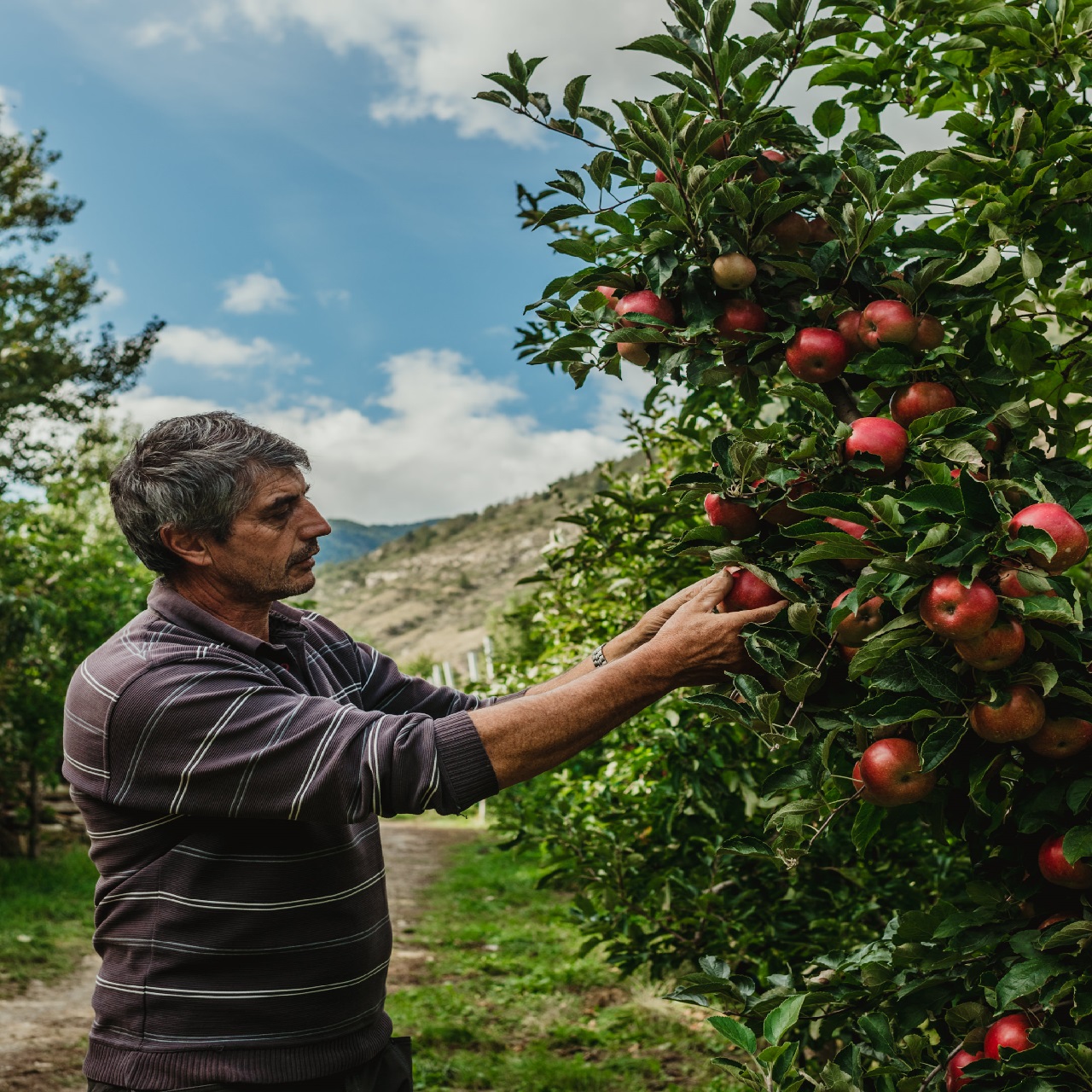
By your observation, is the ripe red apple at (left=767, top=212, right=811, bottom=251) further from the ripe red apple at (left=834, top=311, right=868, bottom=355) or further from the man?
the man

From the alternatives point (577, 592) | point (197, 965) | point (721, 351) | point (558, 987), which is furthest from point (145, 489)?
point (558, 987)

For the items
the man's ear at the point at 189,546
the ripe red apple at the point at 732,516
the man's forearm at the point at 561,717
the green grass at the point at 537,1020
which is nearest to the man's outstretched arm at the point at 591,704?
the man's forearm at the point at 561,717

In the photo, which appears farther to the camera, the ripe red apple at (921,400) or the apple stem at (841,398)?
the apple stem at (841,398)

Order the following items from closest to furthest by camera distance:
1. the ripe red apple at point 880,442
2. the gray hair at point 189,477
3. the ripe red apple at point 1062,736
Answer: the ripe red apple at point 1062,736
the ripe red apple at point 880,442
the gray hair at point 189,477

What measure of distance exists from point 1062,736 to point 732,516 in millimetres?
497

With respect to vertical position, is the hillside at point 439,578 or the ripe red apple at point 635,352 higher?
the hillside at point 439,578

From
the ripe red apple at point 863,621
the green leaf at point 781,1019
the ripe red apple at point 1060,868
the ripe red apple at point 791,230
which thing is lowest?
the green leaf at point 781,1019

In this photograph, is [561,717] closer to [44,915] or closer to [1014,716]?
[1014,716]

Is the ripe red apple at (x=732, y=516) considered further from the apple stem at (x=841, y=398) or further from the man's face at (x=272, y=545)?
the man's face at (x=272, y=545)

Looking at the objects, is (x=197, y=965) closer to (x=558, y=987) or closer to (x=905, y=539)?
(x=905, y=539)

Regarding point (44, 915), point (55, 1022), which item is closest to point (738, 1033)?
point (55, 1022)

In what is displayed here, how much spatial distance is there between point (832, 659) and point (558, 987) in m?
5.38

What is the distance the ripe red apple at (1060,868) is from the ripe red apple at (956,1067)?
274 mm

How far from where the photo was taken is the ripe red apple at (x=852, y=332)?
4.96 ft
